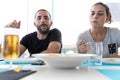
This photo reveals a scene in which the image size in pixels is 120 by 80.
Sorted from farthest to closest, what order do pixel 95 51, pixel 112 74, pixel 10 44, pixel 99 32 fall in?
pixel 99 32 < pixel 95 51 < pixel 10 44 < pixel 112 74

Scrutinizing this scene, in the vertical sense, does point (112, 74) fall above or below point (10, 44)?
below

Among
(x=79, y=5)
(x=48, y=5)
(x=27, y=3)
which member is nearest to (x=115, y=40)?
(x=79, y=5)

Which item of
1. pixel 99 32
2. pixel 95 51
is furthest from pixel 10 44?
pixel 99 32

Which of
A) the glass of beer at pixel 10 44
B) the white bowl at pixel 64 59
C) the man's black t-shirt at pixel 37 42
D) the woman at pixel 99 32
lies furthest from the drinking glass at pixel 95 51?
the man's black t-shirt at pixel 37 42

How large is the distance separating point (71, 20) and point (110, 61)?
1927mm

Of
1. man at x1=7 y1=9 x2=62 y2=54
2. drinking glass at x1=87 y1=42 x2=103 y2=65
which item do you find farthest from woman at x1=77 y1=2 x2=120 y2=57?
drinking glass at x1=87 y1=42 x2=103 y2=65

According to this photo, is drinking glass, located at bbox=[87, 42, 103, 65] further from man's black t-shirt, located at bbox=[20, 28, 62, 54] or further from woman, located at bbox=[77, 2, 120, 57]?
man's black t-shirt, located at bbox=[20, 28, 62, 54]

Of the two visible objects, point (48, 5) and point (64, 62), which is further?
point (48, 5)

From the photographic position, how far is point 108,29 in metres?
2.30

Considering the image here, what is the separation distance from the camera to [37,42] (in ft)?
8.08

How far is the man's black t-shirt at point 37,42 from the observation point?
7.95ft

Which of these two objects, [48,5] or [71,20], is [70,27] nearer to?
[71,20]

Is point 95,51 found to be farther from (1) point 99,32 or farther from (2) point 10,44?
(1) point 99,32

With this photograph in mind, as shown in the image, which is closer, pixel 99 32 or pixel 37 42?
pixel 99 32
